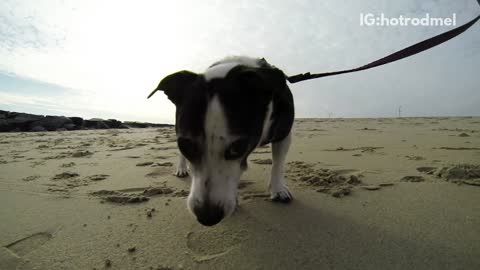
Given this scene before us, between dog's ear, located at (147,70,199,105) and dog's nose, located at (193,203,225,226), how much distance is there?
0.91m

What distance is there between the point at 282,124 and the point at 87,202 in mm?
2027

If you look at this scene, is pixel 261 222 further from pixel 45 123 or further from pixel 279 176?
pixel 45 123

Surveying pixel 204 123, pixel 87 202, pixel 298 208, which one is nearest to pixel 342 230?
pixel 298 208

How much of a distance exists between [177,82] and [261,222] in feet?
4.11

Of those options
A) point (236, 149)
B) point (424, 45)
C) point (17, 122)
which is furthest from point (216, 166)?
point (17, 122)

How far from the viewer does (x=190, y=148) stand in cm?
191

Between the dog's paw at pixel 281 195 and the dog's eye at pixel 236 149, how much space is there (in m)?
0.94

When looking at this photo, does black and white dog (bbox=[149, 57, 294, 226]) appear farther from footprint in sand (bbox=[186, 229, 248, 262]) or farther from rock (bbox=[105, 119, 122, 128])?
rock (bbox=[105, 119, 122, 128])

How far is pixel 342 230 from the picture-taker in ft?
6.63

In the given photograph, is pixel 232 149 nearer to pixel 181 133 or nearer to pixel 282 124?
pixel 181 133

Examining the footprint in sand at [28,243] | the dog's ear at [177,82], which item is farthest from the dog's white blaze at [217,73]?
the footprint in sand at [28,243]

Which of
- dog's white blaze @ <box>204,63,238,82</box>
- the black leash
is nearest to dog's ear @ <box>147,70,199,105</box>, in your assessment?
dog's white blaze @ <box>204,63,238,82</box>

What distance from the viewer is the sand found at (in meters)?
1.71

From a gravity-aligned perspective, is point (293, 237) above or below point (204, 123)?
below
